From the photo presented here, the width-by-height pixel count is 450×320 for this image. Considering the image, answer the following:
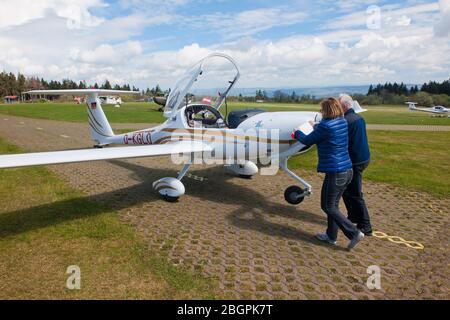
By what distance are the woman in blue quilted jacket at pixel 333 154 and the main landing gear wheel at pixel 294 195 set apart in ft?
5.59

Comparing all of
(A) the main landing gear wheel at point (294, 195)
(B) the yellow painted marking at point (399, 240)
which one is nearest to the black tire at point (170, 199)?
(A) the main landing gear wheel at point (294, 195)

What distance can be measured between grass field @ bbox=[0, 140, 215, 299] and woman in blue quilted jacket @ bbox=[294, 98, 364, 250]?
2.03 m

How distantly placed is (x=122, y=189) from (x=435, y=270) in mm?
6259

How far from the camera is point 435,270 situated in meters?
3.92

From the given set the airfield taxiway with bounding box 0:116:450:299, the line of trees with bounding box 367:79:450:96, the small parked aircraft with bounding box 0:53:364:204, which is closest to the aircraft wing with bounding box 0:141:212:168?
the small parked aircraft with bounding box 0:53:364:204

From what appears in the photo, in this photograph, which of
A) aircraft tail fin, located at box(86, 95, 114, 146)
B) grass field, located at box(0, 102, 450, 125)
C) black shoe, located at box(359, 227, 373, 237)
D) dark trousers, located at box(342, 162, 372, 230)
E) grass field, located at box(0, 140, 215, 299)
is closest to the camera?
grass field, located at box(0, 140, 215, 299)

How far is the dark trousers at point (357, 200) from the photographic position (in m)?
4.74

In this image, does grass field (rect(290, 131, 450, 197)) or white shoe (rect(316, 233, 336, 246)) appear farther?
grass field (rect(290, 131, 450, 197))

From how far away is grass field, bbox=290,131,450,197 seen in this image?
26.6 ft

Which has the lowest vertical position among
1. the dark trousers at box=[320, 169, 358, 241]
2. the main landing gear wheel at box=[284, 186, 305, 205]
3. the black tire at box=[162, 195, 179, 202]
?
the black tire at box=[162, 195, 179, 202]

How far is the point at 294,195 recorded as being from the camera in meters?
6.12

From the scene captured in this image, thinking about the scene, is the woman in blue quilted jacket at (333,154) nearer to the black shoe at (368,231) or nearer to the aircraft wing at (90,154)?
the black shoe at (368,231)

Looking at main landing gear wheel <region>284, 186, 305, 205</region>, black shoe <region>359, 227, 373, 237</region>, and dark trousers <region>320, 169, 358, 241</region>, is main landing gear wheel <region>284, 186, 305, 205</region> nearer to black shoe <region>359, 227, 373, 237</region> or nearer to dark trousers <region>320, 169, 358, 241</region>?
black shoe <region>359, 227, 373, 237</region>
